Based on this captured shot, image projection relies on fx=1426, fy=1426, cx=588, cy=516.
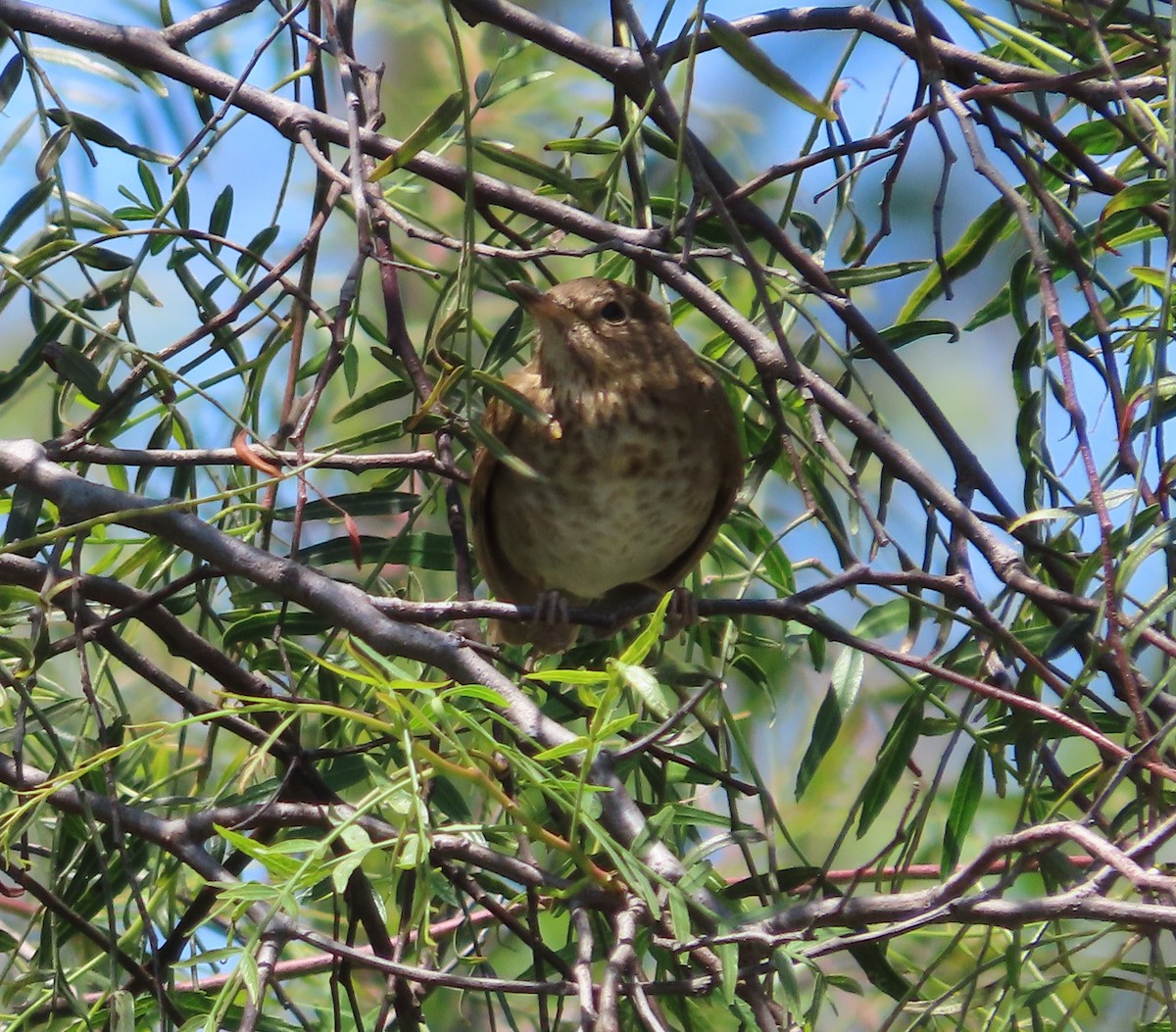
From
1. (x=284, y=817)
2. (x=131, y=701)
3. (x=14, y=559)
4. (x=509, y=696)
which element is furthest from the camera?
(x=131, y=701)

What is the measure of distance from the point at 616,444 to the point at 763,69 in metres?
1.52

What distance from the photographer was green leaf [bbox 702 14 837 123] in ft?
4.79

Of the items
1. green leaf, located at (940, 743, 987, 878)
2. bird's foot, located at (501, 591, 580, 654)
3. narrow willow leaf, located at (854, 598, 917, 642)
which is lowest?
green leaf, located at (940, 743, 987, 878)

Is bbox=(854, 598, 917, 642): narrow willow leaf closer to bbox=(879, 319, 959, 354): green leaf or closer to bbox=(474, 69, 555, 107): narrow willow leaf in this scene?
bbox=(879, 319, 959, 354): green leaf

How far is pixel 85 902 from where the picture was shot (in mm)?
2111

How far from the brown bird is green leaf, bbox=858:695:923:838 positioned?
3.18ft

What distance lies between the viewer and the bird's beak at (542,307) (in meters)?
2.37

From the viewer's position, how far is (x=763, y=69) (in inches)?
58.8

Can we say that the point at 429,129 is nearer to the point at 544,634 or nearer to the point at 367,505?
the point at 367,505

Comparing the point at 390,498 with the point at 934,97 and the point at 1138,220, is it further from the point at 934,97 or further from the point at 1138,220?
the point at 1138,220

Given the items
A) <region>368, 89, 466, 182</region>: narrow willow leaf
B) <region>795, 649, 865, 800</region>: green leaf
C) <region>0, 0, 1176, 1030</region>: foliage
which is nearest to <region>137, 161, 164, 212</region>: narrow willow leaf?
<region>0, 0, 1176, 1030</region>: foliage

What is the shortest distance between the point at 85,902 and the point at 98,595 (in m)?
0.47

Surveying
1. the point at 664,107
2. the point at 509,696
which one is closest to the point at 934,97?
the point at 664,107

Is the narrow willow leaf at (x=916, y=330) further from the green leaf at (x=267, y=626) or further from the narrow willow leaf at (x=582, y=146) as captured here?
the green leaf at (x=267, y=626)
